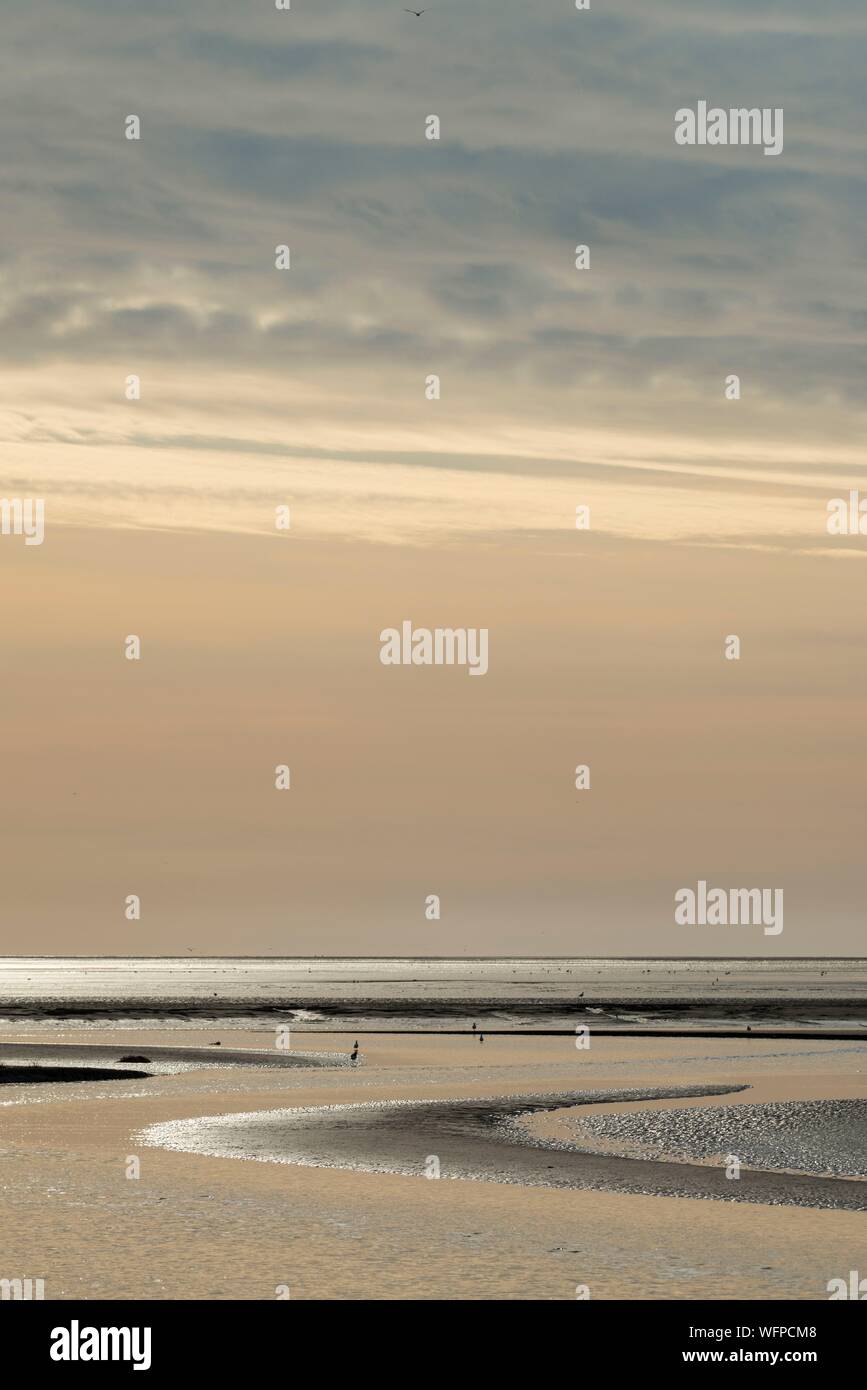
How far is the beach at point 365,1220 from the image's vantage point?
1067 inches

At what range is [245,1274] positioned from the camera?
90.2 ft

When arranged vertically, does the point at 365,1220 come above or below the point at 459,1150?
below

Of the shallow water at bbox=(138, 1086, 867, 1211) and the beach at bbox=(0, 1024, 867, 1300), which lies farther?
the shallow water at bbox=(138, 1086, 867, 1211)

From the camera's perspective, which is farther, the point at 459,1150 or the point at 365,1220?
the point at 459,1150

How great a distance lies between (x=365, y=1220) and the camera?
32.9 meters

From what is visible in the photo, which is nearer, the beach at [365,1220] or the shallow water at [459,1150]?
the beach at [365,1220]

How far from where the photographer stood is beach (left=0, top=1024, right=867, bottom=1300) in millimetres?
27109

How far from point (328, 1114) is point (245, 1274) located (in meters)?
26.2
